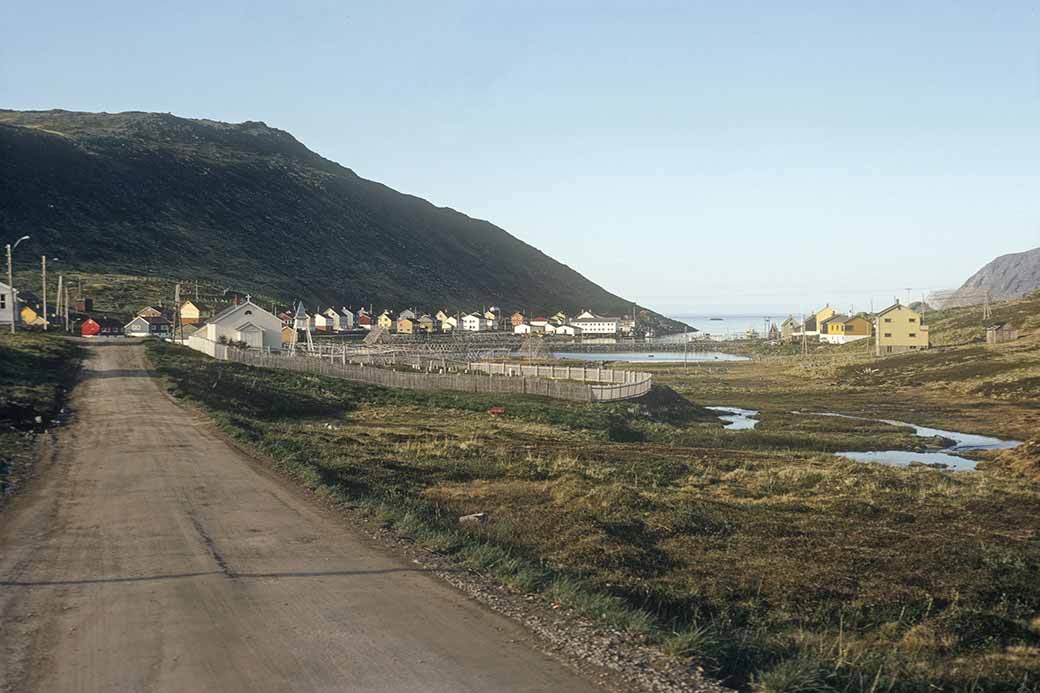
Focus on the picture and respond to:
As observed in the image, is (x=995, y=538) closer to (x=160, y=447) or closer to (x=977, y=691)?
(x=977, y=691)

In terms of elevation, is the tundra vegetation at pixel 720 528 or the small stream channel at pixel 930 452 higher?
the tundra vegetation at pixel 720 528

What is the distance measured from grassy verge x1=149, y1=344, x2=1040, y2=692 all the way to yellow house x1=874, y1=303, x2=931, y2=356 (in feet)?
273

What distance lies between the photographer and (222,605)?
35.4 ft

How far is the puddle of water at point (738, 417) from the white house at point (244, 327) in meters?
41.6

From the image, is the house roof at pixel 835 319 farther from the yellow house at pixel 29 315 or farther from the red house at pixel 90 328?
the yellow house at pixel 29 315

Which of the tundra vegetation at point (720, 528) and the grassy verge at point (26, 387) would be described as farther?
the grassy verge at point (26, 387)

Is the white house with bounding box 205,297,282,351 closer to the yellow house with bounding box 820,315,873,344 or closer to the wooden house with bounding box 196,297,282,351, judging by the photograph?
the wooden house with bounding box 196,297,282,351

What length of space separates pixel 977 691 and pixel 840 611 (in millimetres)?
2985

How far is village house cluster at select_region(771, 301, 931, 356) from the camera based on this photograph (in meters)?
112

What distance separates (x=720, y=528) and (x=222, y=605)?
12.6 m

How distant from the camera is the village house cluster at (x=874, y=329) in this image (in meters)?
112

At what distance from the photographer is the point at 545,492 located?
76.2 feet

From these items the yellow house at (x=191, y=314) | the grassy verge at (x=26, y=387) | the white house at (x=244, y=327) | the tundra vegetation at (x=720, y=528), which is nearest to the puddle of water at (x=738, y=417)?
the tundra vegetation at (x=720, y=528)

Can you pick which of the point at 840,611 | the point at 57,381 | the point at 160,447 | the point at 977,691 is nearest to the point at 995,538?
the point at 840,611
